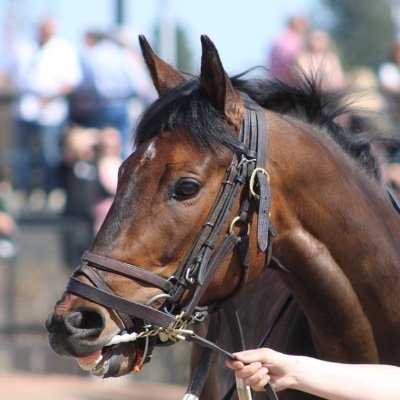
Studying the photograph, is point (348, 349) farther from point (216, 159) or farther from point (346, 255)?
point (216, 159)

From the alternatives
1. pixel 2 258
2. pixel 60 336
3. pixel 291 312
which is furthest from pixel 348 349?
pixel 2 258

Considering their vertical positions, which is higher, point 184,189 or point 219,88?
point 219,88

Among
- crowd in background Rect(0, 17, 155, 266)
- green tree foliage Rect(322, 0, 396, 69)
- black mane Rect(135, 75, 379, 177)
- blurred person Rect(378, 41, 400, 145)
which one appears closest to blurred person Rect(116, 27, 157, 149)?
crowd in background Rect(0, 17, 155, 266)

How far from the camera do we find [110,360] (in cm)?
324

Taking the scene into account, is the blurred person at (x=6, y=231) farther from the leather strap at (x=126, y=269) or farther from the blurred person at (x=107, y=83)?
the leather strap at (x=126, y=269)

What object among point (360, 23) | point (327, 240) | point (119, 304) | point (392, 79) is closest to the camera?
point (119, 304)

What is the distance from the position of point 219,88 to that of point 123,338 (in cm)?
83

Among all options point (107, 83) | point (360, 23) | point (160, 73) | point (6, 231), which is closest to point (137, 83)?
point (107, 83)

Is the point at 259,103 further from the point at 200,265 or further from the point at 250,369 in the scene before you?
the point at 250,369

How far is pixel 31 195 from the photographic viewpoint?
11.2 metres

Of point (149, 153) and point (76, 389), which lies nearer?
point (149, 153)

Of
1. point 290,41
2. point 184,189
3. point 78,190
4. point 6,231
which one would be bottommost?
point 6,231

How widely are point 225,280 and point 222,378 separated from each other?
2.98ft

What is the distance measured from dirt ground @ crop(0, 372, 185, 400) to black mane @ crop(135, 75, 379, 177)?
5427 mm
